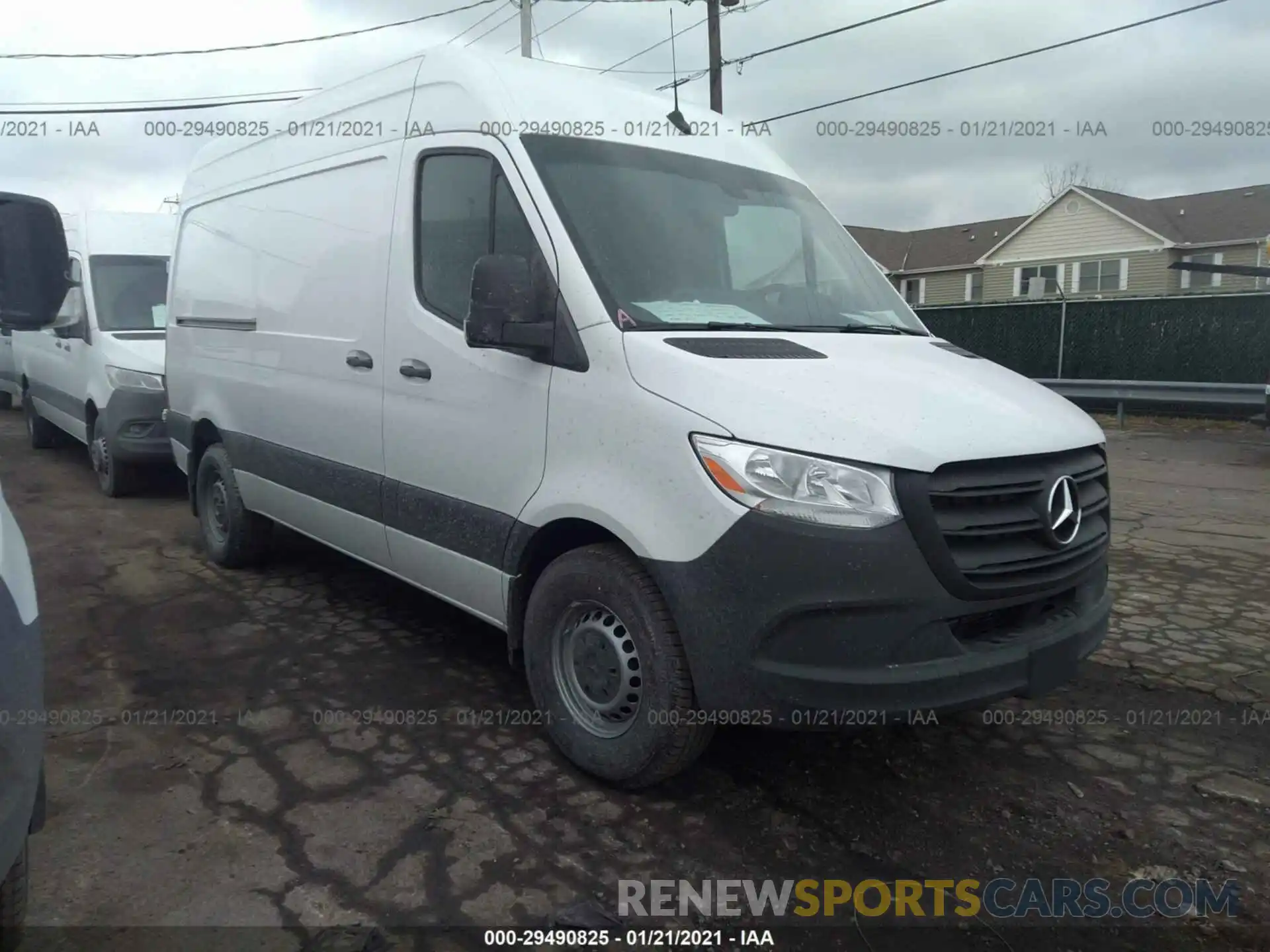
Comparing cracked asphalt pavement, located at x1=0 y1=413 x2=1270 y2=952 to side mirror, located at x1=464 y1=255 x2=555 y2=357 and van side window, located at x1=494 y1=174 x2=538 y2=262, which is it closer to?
side mirror, located at x1=464 y1=255 x2=555 y2=357

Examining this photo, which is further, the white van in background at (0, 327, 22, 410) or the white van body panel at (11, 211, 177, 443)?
the white van in background at (0, 327, 22, 410)

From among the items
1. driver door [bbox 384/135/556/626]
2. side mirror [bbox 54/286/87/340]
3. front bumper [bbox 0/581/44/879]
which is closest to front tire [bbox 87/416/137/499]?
side mirror [bbox 54/286/87/340]

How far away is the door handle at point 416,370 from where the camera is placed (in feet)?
12.9

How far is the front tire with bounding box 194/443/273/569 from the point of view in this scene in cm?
587

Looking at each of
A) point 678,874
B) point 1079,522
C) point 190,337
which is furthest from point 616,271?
point 190,337

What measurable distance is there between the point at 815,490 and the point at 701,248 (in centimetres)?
133

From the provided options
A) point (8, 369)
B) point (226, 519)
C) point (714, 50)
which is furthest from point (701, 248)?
point (714, 50)

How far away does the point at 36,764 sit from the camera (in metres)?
2.10

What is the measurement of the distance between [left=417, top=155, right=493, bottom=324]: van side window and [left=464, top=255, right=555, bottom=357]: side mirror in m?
0.43

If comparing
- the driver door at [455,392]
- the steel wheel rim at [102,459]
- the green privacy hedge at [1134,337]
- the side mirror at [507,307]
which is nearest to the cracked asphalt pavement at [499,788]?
the driver door at [455,392]

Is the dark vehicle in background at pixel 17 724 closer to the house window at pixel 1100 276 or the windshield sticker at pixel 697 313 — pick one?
the windshield sticker at pixel 697 313

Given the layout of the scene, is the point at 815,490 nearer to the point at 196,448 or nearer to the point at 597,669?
the point at 597,669

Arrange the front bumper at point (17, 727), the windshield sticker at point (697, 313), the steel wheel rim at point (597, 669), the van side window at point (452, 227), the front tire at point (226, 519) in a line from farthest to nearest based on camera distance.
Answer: the front tire at point (226, 519) → the van side window at point (452, 227) → the windshield sticker at point (697, 313) → the steel wheel rim at point (597, 669) → the front bumper at point (17, 727)

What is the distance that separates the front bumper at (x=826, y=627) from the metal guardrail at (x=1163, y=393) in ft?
42.3
